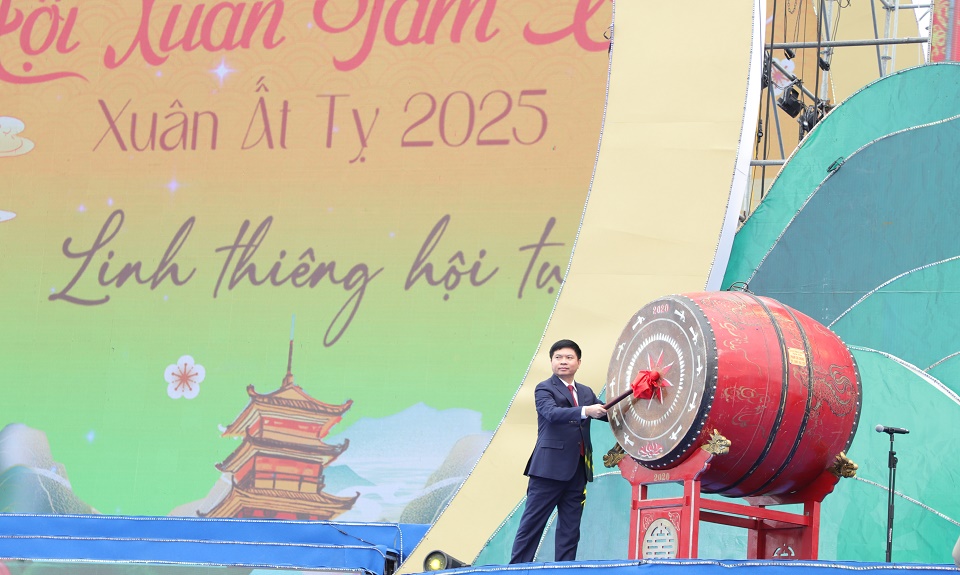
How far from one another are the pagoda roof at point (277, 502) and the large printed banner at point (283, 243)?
1 centimetres

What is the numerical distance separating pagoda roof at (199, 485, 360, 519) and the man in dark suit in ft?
A: 11.5

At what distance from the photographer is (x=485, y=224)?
7324mm

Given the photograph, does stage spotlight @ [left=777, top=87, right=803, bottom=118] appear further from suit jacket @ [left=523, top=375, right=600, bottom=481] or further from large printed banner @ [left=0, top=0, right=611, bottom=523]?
suit jacket @ [left=523, top=375, right=600, bottom=481]

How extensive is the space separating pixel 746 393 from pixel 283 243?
4809mm

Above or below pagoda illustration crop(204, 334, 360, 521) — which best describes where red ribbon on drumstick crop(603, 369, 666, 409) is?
below

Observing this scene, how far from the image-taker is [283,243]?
7594mm

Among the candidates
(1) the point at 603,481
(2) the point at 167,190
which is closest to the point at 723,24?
(1) the point at 603,481

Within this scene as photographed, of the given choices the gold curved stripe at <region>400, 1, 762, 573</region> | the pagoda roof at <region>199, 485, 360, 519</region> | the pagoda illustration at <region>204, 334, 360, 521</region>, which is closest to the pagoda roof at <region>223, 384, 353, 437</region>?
the pagoda illustration at <region>204, 334, 360, 521</region>

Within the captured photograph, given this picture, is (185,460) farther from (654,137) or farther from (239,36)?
(654,137)

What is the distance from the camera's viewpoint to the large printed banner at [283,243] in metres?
7.23

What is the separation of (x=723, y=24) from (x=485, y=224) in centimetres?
255

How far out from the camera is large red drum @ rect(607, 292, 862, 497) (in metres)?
3.22

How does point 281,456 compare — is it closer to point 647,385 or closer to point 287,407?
point 287,407

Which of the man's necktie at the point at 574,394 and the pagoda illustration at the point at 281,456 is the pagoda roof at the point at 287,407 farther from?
the man's necktie at the point at 574,394
